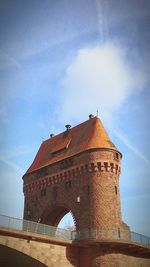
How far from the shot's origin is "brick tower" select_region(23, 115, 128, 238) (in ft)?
90.2

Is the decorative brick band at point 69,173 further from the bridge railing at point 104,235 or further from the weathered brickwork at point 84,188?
the bridge railing at point 104,235

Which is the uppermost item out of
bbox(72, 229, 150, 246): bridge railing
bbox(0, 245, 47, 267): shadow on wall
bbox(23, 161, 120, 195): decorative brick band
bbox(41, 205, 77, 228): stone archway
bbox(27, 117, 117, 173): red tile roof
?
bbox(27, 117, 117, 173): red tile roof

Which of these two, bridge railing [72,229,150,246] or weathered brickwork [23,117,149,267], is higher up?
weathered brickwork [23,117,149,267]

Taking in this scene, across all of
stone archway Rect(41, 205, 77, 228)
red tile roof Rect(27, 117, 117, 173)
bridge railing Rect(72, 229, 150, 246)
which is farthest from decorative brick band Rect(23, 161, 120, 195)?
bridge railing Rect(72, 229, 150, 246)

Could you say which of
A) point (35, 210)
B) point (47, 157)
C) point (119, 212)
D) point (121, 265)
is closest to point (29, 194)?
point (35, 210)

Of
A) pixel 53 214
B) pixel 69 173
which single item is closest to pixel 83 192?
pixel 69 173

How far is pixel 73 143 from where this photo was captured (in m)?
33.3

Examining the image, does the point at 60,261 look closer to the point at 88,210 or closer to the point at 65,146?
the point at 88,210

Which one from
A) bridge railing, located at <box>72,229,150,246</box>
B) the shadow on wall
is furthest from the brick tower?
the shadow on wall

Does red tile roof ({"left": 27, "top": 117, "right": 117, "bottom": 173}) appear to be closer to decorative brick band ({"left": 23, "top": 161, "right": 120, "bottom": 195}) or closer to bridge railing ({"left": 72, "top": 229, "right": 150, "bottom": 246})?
decorative brick band ({"left": 23, "top": 161, "right": 120, "bottom": 195})

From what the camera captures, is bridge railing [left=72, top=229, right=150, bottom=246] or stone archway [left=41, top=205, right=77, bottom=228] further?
stone archway [left=41, top=205, right=77, bottom=228]

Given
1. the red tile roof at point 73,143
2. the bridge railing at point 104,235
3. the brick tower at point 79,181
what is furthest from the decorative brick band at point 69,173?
the bridge railing at point 104,235

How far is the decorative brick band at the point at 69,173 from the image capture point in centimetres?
2898

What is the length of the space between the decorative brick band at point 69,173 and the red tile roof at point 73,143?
5.27 feet
